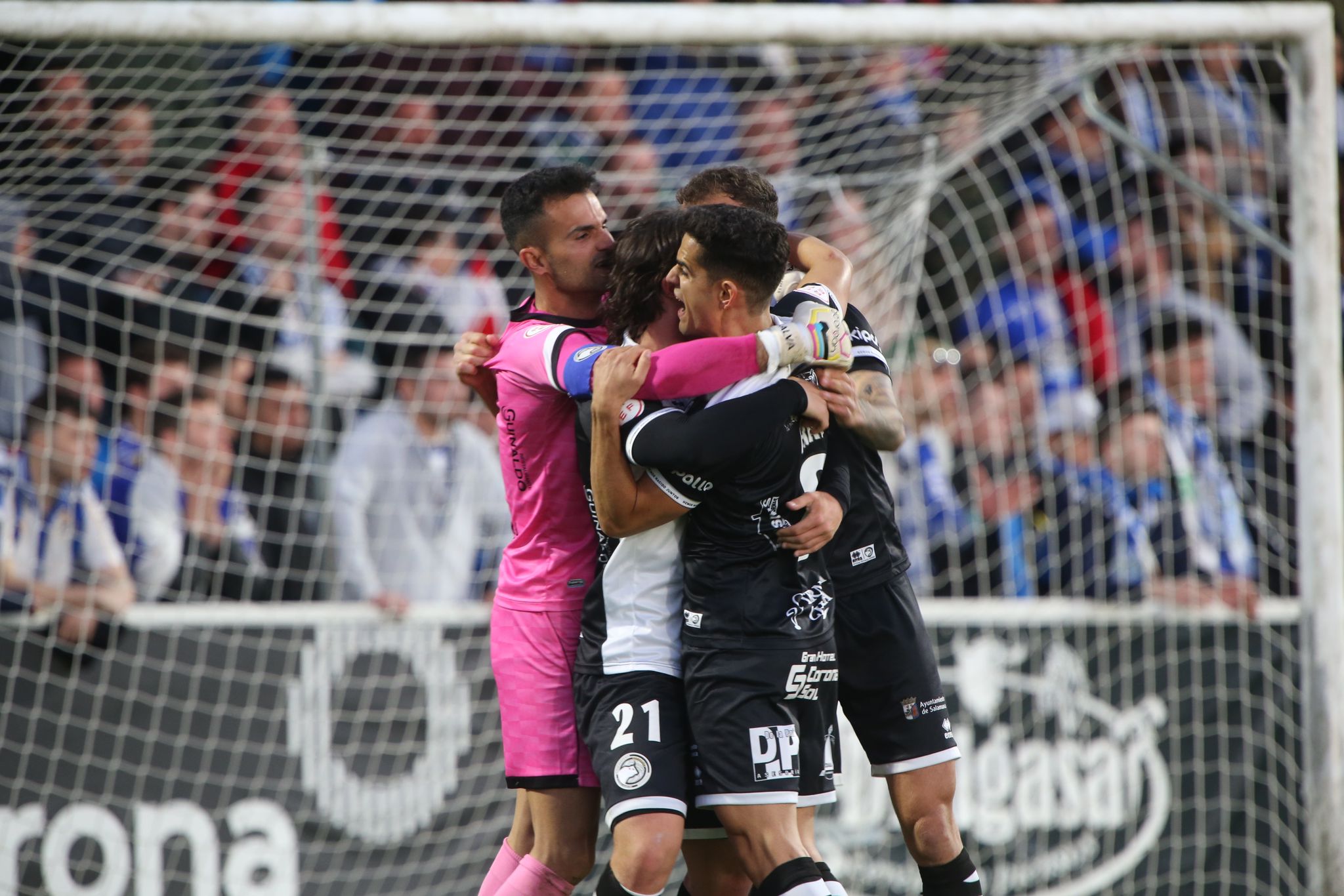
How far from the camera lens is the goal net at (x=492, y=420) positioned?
5.04 meters

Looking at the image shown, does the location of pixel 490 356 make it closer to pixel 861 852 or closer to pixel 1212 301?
pixel 861 852

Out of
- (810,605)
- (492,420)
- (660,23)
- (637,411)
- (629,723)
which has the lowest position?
(629,723)

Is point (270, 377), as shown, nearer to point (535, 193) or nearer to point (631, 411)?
point (535, 193)

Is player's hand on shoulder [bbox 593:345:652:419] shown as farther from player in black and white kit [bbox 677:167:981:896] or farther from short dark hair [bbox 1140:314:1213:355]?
short dark hair [bbox 1140:314:1213:355]

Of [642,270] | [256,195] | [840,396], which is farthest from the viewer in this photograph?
[256,195]

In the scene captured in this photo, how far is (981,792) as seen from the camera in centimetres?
578

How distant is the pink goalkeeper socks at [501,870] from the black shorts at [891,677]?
0.91 metres

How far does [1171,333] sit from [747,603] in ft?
14.4

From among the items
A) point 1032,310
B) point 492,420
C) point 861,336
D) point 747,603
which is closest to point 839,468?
point 861,336

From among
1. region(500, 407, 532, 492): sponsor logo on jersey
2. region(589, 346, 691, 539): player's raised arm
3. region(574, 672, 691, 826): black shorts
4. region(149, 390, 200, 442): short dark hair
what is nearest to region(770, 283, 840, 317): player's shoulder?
region(589, 346, 691, 539): player's raised arm

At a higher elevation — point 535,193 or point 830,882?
point 535,193

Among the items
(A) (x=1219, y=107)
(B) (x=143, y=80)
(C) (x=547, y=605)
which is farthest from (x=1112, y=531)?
(B) (x=143, y=80)

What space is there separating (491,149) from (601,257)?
9.42ft

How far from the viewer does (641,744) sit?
303cm
